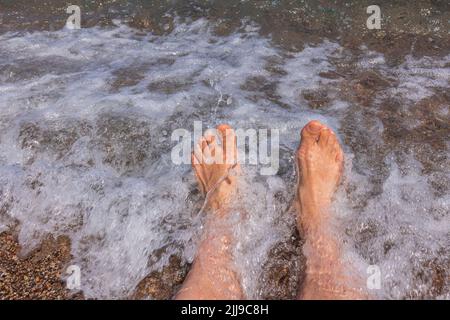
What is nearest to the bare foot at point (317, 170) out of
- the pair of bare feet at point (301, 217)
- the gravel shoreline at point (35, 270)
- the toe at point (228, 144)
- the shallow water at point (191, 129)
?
the pair of bare feet at point (301, 217)

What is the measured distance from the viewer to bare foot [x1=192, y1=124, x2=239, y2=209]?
7.29ft

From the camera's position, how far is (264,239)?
6.82ft

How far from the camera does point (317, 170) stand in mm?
2279

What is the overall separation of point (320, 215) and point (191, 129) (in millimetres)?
1201

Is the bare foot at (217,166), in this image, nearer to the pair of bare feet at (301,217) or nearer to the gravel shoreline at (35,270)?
the pair of bare feet at (301,217)

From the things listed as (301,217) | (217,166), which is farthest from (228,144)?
(301,217)

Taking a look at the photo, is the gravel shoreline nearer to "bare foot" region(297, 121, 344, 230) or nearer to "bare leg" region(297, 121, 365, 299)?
"bare leg" region(297, 121, 365, 299)

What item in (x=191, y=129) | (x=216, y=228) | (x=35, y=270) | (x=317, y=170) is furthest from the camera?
(x=191, y=129)

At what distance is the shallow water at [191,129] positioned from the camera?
6.67 ft

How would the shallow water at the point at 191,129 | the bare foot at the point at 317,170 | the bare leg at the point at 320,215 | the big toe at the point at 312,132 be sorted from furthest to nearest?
the big toe at the point at 312,132, the bare foot at the point at 317,170, the shallow water at the point at 191,129, the bare leg at the point at 320,215

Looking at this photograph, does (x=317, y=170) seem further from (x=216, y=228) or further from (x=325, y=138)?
(x=216, y=228)
